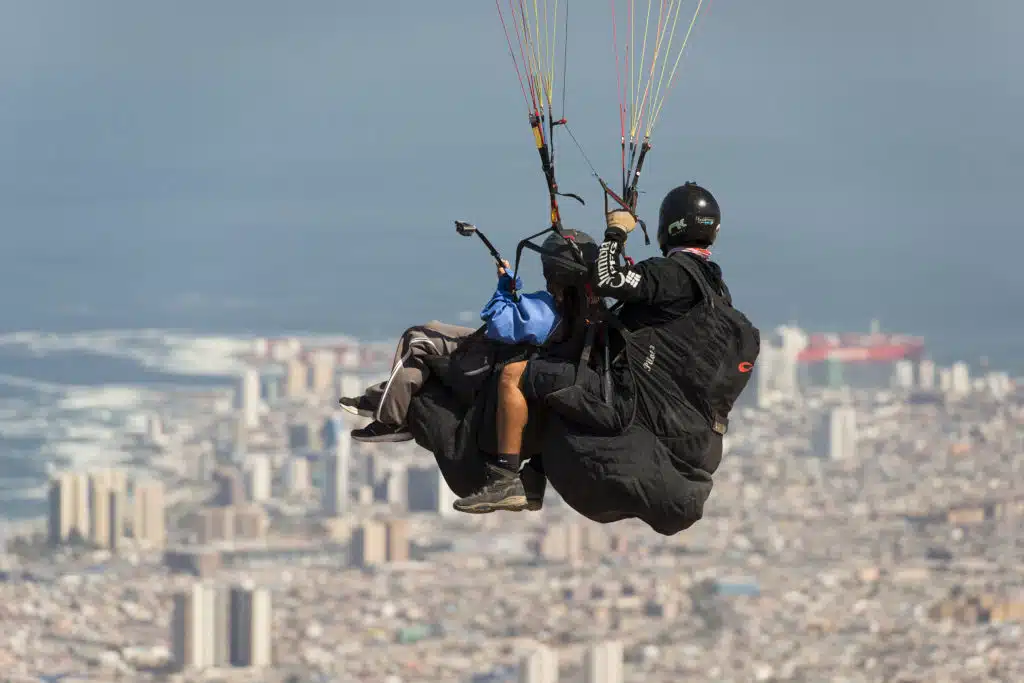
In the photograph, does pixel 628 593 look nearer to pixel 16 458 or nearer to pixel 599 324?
pixel 16 458

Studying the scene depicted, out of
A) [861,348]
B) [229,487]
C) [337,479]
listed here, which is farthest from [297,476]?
[861,348]

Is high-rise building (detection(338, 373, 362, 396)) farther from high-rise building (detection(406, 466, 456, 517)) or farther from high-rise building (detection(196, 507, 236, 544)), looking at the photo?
high-rise building (detection(196, 507, 236, 544))

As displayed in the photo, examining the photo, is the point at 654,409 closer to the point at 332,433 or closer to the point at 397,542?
the point at 397,542

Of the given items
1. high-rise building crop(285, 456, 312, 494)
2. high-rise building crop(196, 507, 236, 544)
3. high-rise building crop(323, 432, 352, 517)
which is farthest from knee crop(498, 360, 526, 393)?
high-rise building crop(285, 456, 312, 494)

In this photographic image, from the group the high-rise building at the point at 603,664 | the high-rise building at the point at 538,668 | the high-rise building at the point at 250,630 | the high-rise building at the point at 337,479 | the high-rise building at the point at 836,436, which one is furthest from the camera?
the high-rise building at the point at 836,436

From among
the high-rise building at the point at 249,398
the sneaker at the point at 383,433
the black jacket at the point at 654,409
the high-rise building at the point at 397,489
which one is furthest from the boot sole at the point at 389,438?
the high-rise building at the point at 249,398

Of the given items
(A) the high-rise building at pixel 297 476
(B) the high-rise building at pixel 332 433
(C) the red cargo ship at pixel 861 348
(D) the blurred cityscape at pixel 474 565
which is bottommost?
(D) the blurred cityscape at pixel 474 565

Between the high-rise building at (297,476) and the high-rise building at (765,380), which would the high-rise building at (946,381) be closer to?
the high-rise building at (765,380)
